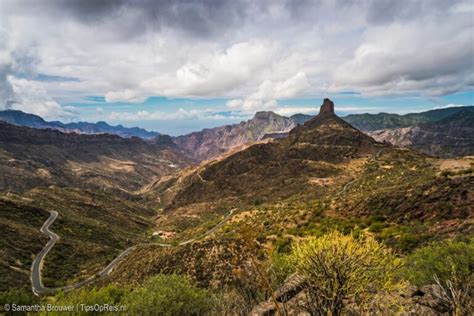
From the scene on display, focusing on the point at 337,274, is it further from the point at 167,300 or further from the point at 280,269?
the point at 167,300

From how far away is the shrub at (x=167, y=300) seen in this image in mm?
27562

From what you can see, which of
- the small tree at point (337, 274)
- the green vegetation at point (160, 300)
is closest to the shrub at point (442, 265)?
the small tree at point (337, 274)

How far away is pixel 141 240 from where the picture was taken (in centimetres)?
13712

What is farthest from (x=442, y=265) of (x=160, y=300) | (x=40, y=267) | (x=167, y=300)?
(x=40, y=267)

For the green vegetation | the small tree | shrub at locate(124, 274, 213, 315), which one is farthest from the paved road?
the small tree

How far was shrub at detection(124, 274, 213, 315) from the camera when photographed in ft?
90.4

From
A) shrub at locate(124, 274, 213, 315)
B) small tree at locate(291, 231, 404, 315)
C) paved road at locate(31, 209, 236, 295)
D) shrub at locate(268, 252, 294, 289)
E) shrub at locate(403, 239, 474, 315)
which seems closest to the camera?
small tree at locate(291, 231, 404, 315)

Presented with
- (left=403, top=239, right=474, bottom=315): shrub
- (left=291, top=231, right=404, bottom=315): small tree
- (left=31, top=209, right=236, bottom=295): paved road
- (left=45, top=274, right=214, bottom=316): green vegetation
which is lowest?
(left=31, top=209, right=236, bottom=295): paved road

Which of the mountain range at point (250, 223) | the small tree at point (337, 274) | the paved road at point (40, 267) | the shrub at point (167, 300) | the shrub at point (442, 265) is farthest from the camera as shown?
the paved road at point (40, 267)

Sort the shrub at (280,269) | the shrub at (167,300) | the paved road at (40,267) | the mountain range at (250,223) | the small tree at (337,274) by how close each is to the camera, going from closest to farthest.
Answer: the small tree at (337,274) < the shrub at (167,300) < the shrub at (280,269) < the mountain range at (250,223) < the paved road at (40,267)

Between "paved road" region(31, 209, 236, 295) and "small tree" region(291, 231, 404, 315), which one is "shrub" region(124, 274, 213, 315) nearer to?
"small tree" region(291, 231, 404, 315)

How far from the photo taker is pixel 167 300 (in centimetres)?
2866

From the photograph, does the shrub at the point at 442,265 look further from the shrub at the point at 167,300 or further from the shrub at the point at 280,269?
the shrub at the point at 167,300

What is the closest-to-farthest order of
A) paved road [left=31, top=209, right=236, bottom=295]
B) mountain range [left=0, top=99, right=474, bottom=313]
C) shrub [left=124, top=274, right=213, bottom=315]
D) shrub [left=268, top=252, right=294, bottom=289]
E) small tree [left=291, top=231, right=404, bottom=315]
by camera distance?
small tree [left=291, top=231, right=404, bottom=315]
shrub [left=124, top=274, right=213, bottom=315]
shrub [left=268, top=252, right=294, bottom=289]
mountain range [left=0, top=99, right=474, bottom=313]
paved road [left=31, top=209, right=236, bottom=295]
